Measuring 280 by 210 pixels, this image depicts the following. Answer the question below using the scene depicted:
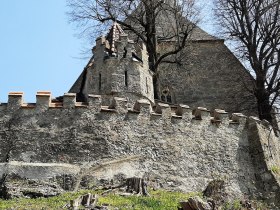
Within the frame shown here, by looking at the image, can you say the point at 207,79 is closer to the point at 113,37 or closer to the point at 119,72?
the point at 113,37

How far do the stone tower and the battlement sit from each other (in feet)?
5.08

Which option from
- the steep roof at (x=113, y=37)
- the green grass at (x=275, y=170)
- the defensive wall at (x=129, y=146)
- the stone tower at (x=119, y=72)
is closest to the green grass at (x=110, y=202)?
the defensive wall at (x=129, y=146)

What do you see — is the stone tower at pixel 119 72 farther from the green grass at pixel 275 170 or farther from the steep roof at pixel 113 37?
the green grass at pixel 275 170

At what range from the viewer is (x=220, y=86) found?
963 inches

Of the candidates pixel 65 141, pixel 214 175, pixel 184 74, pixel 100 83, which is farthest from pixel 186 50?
pixel 65 141

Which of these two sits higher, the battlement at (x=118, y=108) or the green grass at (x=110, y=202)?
the battlement at (x=118, y=108)

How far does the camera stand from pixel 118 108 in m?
14.4

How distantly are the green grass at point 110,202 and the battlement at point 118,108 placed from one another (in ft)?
9.48

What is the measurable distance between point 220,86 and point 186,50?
8.62 ft

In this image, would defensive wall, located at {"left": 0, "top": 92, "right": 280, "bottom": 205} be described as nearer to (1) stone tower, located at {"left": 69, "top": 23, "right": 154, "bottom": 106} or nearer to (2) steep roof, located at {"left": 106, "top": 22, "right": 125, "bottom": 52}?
(1) stone tower, located at {"left": 69, "top": 23, "right": 154, "bottom": 106}

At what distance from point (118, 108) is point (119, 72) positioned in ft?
9.38

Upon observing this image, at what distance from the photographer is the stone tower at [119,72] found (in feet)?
54.7

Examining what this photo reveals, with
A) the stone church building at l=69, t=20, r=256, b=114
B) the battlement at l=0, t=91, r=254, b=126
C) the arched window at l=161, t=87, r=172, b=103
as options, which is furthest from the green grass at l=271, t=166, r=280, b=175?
the arched window at l=161, t=87, r=172, b=103

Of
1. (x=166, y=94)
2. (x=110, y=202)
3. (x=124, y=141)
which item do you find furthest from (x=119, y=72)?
(x=166, y=94)
